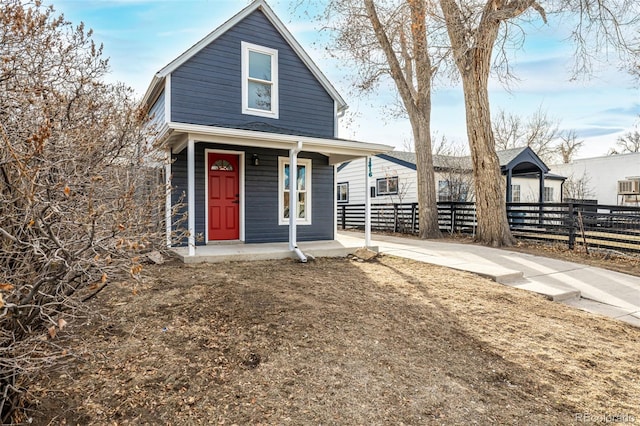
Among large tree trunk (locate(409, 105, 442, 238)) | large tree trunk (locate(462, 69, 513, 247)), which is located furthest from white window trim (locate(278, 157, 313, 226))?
large tree trunk (locate(409, 105, 442, 238))

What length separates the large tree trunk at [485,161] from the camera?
9711 mm

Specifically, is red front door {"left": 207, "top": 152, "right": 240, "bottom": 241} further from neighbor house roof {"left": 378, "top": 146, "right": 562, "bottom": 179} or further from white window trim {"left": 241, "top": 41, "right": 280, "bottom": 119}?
neighbor house roof {"left": 378, "top": 146, "right": 562, "bottom": 179}

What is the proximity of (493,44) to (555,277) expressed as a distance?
6.71 meters

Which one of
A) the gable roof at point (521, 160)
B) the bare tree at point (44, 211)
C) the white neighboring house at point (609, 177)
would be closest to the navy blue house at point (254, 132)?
the bare tree at point (44, 211)

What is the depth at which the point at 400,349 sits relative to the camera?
10.9 ft

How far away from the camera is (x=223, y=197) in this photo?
27.1 feet

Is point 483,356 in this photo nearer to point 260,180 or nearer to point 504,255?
point 504,255

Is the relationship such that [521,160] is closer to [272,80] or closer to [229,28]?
[272,80]

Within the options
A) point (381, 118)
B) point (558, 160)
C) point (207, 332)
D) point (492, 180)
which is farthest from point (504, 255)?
point (558, 160)

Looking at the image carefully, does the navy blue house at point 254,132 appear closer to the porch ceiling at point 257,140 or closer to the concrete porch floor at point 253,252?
the porch ceiling at point 257,140

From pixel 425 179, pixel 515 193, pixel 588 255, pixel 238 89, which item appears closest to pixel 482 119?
pixel 425 179

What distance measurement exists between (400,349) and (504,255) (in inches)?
244

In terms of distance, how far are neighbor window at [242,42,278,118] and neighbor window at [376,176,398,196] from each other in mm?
9214

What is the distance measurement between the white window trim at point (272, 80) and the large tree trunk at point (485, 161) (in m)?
5.36
